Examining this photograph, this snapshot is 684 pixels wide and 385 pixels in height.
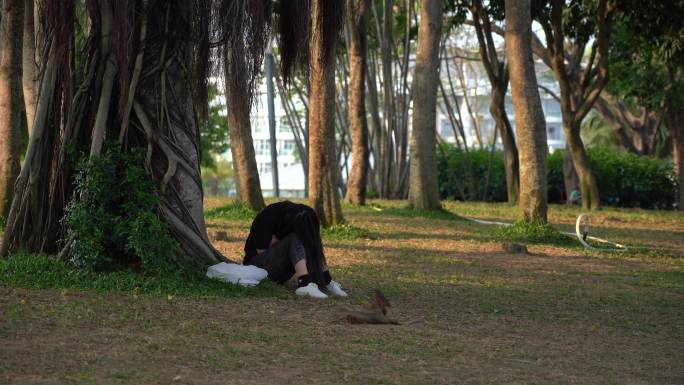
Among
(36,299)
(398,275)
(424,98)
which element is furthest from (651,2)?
(36,299)

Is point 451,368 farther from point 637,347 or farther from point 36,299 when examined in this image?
point 36,299

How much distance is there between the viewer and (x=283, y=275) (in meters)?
9.37

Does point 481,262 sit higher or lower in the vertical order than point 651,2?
lower

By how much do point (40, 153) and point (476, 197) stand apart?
2397cm

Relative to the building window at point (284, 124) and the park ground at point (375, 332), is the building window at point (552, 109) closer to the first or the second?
the building window at point (284, 124)

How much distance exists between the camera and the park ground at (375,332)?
621cm

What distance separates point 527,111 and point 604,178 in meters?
16.9

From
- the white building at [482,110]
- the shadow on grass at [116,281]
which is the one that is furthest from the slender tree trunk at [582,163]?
the white building at [482,110]

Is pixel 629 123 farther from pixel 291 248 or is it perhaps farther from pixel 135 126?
pixel 135 126

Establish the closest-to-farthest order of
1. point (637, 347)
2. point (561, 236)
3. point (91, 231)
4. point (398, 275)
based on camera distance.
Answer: point (637, 347) < point (91, 231) < point (398, 275) < point (561, 236)

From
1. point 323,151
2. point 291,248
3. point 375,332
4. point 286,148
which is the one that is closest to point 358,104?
point 323,151

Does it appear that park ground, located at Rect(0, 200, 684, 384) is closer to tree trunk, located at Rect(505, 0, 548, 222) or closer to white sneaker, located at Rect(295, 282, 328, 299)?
white sneaker, located at Rect(295, 282, 328, 299)

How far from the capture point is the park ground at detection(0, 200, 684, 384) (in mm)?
6207

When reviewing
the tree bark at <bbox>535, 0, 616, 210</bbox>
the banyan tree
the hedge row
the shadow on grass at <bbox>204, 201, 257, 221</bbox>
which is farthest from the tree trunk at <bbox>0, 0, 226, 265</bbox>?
the hedge row
